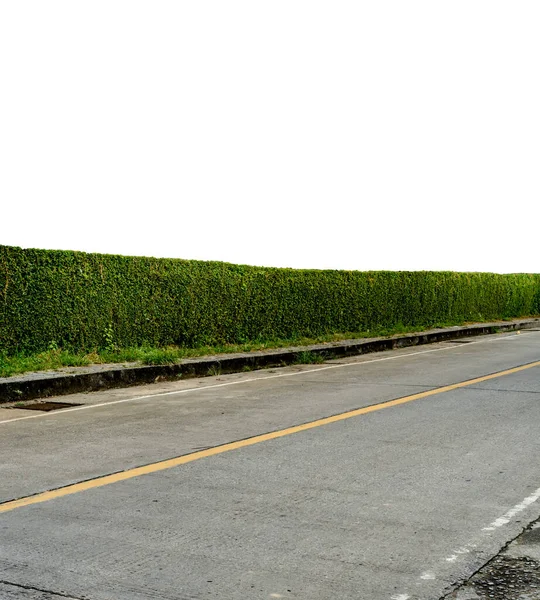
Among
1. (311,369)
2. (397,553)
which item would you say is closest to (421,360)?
(311,369)

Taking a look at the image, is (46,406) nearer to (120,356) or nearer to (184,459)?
(120,356)

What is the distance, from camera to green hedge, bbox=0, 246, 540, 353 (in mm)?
15016

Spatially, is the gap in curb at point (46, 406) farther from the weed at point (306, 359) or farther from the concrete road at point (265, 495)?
the weed at point (306, 359)

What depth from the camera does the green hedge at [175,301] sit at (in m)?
15.0

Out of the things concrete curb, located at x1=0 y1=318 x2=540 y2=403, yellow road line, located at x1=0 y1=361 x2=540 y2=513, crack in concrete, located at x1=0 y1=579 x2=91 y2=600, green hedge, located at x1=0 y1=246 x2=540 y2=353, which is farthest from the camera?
green hedge, located at x1=0 y1=246 x2=540 y2=353

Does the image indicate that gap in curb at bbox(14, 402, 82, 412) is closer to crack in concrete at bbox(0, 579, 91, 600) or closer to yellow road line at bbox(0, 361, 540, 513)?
yellow road line at bbox(0, 361, 540, 513)

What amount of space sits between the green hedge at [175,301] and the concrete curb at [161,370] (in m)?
1.84

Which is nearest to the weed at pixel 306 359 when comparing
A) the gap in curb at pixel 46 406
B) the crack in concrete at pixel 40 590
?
the gap in curb at pixel 46 406

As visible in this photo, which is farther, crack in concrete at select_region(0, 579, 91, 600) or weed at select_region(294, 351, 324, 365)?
weed at select_region(294, 351, 324, 365)

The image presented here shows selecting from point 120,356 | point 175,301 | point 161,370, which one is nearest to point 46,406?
point 161,370

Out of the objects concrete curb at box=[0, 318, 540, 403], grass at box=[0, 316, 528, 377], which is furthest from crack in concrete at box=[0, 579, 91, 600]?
grass at box=[0, 316, 528, 377]

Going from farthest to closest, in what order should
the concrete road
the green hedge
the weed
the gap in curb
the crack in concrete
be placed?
the weed, the green hedge, the gap in curb, the concrete road, the crack in concrete

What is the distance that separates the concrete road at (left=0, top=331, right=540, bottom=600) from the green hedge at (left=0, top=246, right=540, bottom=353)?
4.48 meters

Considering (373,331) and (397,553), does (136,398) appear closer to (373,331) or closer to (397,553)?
(397,553)
